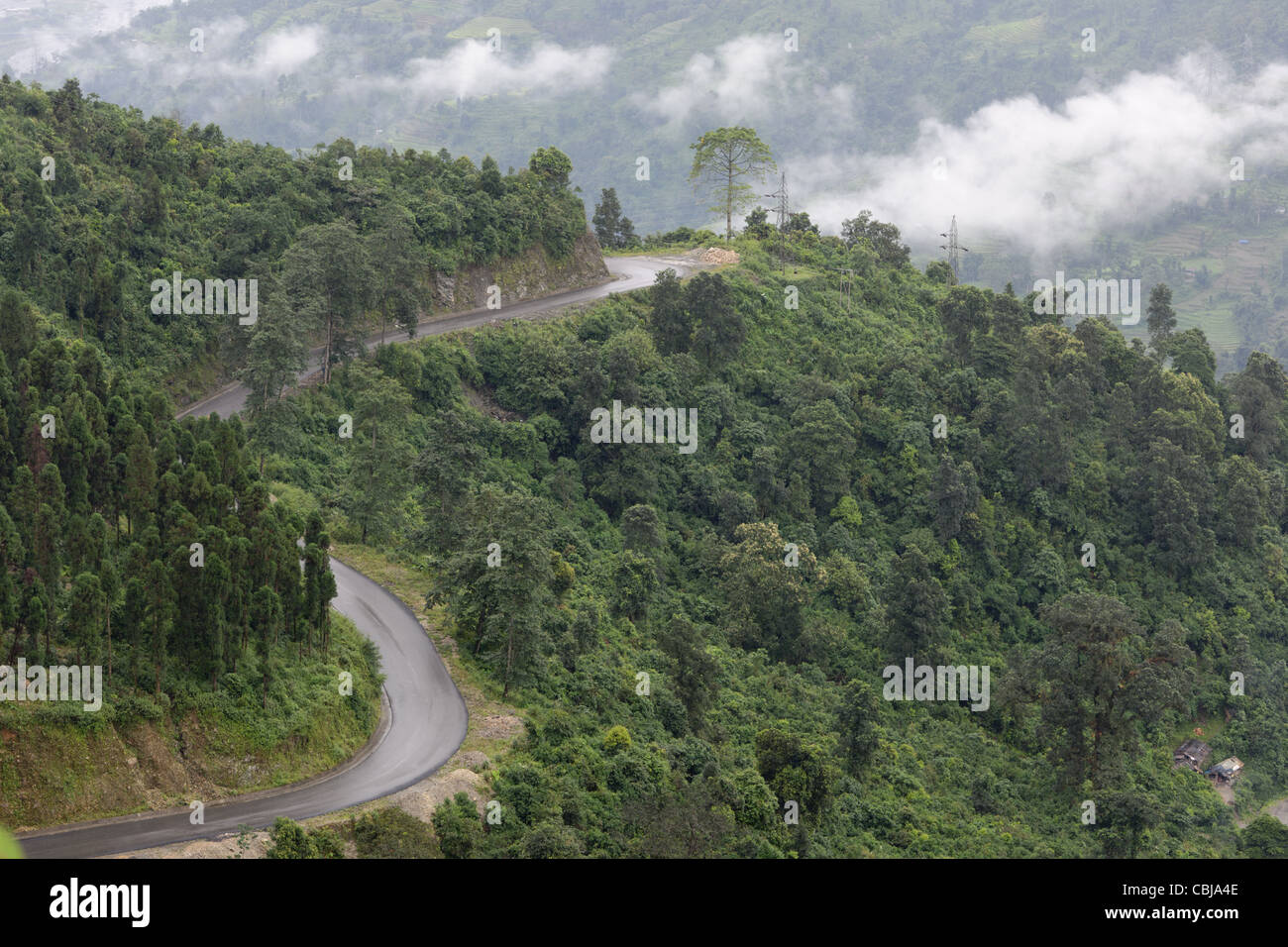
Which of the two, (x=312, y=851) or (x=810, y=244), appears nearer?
(x=312, y=851)

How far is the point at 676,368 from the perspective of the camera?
71.1 m

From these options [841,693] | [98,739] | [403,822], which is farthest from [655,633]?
[98,739]

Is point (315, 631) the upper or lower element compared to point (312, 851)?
upper

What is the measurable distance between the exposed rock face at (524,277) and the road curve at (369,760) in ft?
89.2

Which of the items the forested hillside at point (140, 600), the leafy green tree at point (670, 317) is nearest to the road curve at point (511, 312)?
the leafy green tree at point (670, 317)

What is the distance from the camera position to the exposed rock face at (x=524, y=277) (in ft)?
233

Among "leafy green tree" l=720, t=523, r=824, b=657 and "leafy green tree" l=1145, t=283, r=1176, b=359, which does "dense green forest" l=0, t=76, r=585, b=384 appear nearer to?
"leafy green tree" l=720, t=523, r=824, b=657

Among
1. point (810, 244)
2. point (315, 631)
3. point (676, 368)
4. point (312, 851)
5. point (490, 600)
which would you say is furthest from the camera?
point (810, 244)

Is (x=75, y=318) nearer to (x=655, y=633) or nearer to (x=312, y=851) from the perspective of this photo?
(x=655, y=633)

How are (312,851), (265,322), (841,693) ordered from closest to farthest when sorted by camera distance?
(312,851) < (265,322) < (841,693)

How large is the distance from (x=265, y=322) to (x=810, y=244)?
53.9 meters

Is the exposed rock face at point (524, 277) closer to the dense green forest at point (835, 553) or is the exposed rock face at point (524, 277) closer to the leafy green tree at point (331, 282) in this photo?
the dense green forest at point (835, 553)

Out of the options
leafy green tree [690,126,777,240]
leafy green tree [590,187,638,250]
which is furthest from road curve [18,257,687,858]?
leafy green tree [690,126,777,240]

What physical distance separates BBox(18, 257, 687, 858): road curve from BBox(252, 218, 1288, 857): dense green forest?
2.08 m
